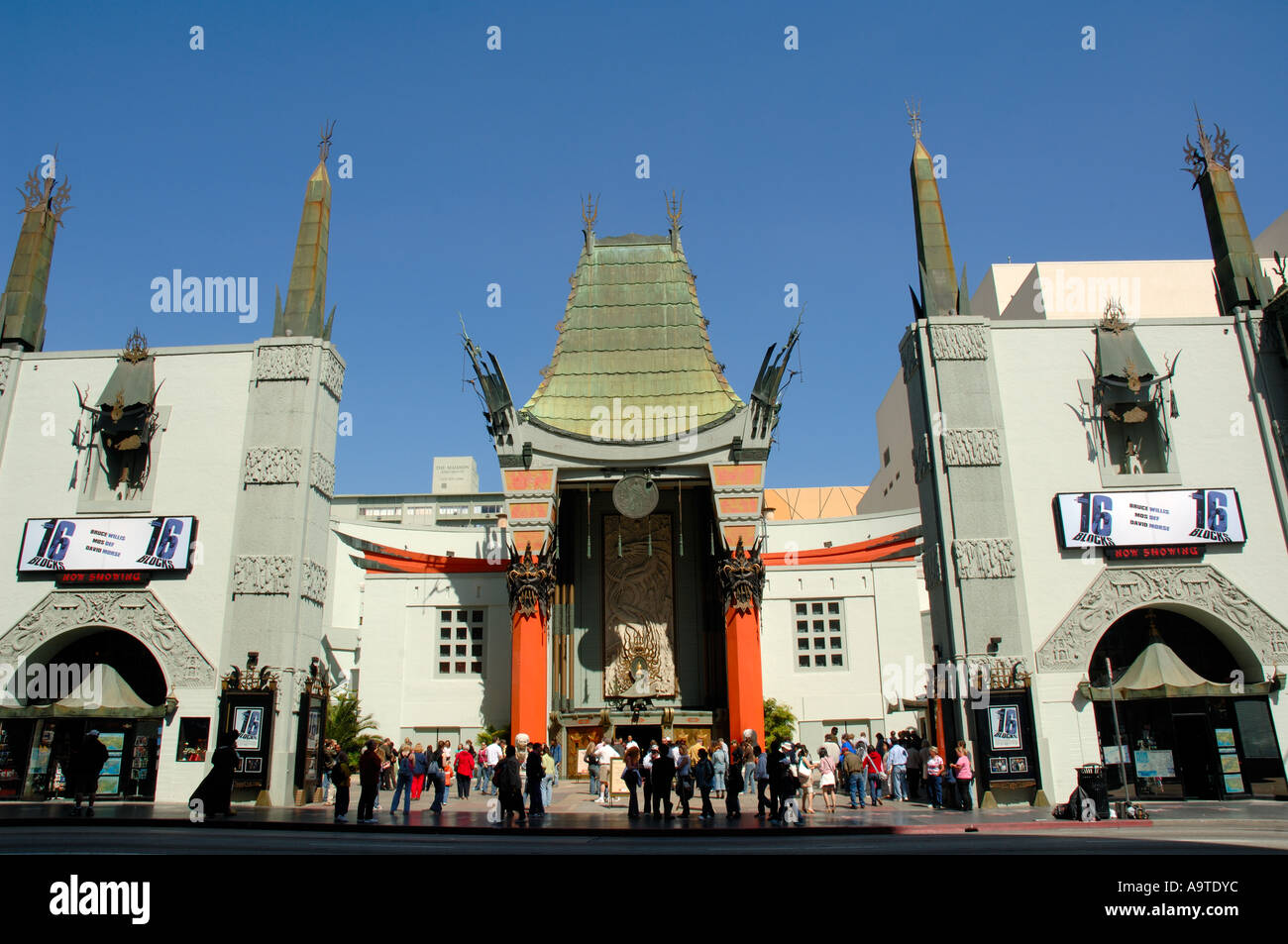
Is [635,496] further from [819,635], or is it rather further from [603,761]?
[603,761]

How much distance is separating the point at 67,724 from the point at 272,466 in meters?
8.47

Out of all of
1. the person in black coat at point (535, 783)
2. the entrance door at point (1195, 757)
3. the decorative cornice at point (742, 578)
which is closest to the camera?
the person in black coat at point (535, 783)

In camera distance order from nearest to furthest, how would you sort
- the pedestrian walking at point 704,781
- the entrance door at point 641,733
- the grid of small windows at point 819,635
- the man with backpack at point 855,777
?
the pedestrian walking at point 704,781 → the man with backpack at point 855,777 → the entrance door at point 641,733 → the grid of small windows at point 819,635

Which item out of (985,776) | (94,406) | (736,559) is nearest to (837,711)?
(736,559)

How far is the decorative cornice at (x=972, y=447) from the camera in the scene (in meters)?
22.4

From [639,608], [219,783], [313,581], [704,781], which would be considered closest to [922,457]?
[704,781]

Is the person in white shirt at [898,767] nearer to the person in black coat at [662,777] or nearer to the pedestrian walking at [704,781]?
the pedestrian walking at [704,781]

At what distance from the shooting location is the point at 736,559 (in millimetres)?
31562

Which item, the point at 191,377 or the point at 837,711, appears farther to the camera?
the point at 837,711

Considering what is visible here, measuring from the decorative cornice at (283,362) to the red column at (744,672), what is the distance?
1591 cm

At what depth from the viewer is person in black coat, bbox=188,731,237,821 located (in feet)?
54.6
